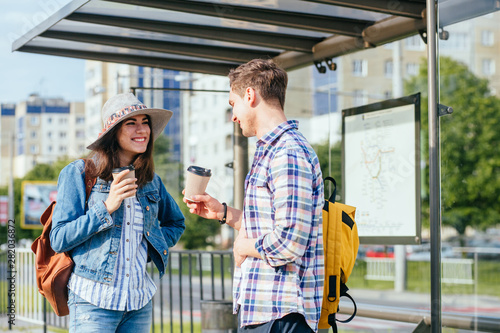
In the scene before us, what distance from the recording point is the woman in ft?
9.16

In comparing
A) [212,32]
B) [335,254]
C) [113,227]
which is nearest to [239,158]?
[212,32]

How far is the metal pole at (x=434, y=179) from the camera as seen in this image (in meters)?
3.51

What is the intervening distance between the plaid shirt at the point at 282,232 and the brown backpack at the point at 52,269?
827mm

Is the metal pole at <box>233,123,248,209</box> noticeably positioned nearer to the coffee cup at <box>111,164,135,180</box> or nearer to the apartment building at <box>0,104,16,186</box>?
the coffee cup at <box>111,164,135,180</box>

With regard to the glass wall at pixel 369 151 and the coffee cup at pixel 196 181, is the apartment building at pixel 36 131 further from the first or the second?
the coffee cup at pixel 196 181

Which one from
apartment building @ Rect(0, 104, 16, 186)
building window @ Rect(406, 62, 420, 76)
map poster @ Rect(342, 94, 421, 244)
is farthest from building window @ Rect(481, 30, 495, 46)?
map poster @ Rect(342, 94, 421, 244)

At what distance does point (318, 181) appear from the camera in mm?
2393

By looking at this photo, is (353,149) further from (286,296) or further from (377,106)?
(286,296)

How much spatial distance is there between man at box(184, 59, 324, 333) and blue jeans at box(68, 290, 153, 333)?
0.63m

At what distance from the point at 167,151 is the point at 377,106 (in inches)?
116

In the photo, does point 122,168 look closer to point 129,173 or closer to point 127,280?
point 129,173

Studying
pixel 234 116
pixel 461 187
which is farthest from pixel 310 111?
pixel 461 187

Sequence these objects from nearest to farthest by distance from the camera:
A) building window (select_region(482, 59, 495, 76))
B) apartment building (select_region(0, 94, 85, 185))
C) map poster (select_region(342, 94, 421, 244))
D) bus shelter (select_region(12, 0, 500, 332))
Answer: bus shelter (select_region(12, 0, 500, 332)), map poster (select_region(342, 94, 421, 244)), apartment building (select_region(0, 94, 85, 185)), building window (select_region(482, 59, 495, 76))

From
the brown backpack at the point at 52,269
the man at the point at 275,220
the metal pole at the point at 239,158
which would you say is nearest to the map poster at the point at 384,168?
the metal pole at the point at 239,158
